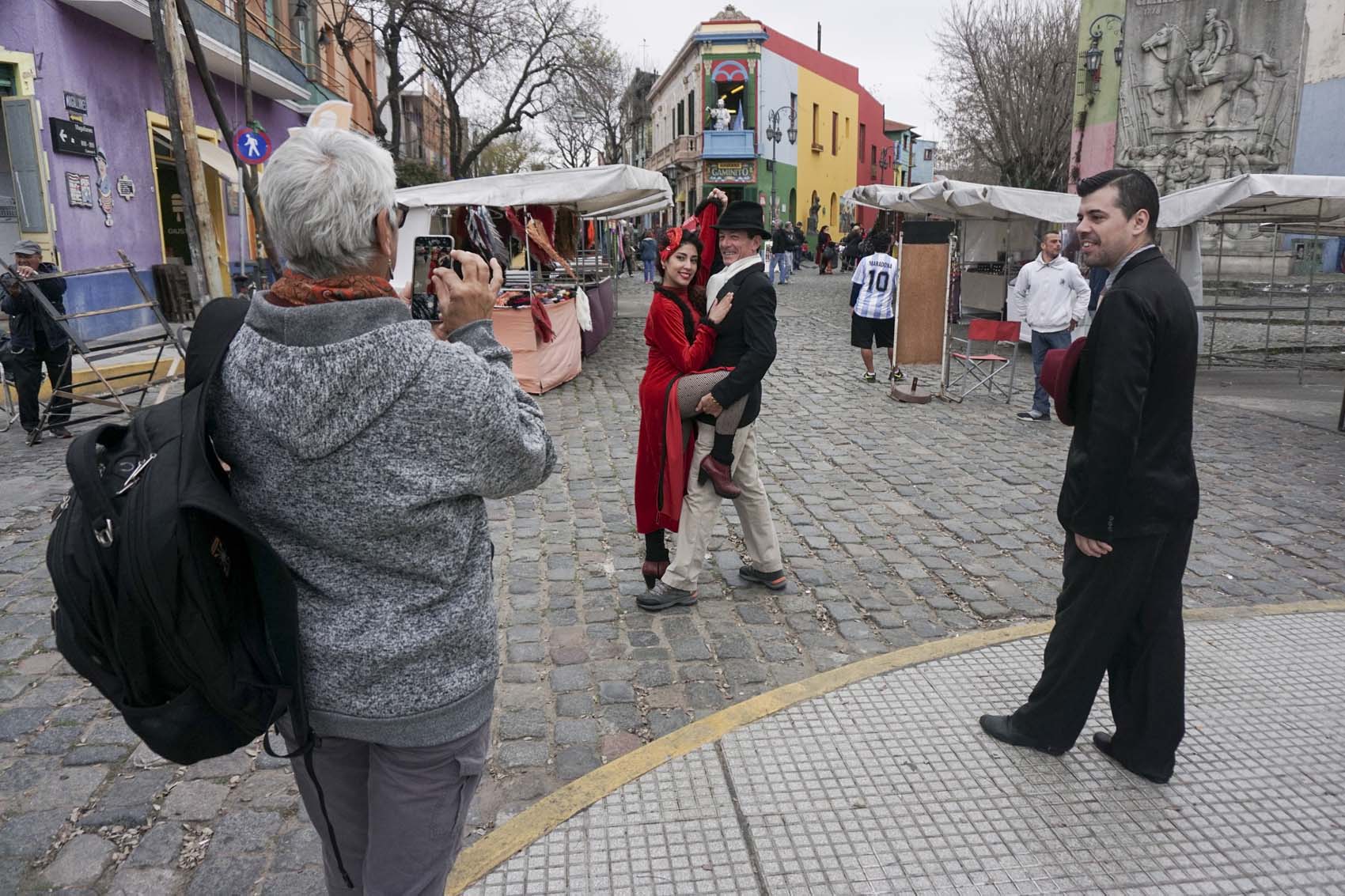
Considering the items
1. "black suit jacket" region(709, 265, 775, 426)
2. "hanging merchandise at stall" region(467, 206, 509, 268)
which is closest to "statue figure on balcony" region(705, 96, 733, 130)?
"hanging merchandise at stall" region(467, 206, 509, 268)

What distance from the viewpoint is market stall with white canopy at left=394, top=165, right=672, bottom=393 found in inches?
Result: 417

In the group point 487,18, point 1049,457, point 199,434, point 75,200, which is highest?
point 487,18

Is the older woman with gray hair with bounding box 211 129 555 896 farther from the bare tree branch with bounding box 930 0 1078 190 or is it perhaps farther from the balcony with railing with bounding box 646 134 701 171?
the balcony with railing with bounding box 646 134 701 171

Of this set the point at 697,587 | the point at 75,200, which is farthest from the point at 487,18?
the point at 697,587

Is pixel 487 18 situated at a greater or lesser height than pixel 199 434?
greater

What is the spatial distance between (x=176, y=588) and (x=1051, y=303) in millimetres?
9363

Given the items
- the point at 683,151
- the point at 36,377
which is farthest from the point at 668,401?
the point at 683,151

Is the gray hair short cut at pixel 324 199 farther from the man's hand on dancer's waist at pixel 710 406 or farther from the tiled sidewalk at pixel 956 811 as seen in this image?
the man's hand on dancer's waist at pixel 710 406

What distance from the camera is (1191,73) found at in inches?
874

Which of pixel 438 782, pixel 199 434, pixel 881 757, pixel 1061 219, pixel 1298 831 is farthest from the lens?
pixel 1061 219

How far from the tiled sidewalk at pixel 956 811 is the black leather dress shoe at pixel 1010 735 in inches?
1.7

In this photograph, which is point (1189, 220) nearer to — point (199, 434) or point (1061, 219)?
point (1061, 219)

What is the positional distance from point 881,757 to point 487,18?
79.9 ft

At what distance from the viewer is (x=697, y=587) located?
488cm
